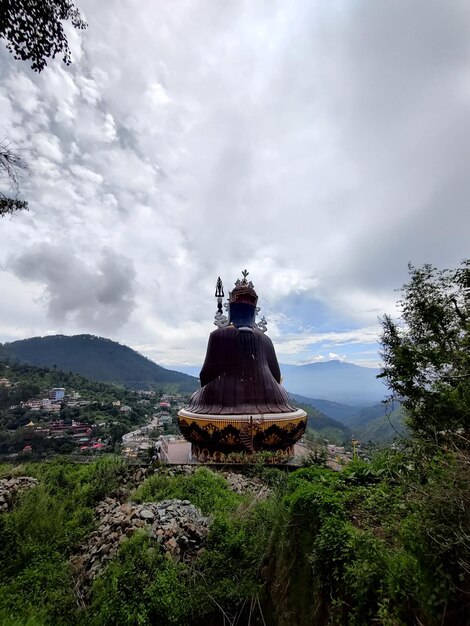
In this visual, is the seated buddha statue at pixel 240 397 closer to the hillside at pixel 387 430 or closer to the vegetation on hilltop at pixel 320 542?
the hillside at pixel 387 430

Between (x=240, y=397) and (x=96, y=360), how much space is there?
127 m

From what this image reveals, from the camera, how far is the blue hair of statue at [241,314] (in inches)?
637

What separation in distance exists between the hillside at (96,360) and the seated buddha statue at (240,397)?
106m

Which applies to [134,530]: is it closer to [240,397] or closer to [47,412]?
[240,397]

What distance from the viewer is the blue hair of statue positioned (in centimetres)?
1617

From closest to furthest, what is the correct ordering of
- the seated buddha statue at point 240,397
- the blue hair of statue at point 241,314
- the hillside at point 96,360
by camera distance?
the seated buddha statue at point 240,397 → the blue hair of statue at point 241,314 → the hillside at point 96,360

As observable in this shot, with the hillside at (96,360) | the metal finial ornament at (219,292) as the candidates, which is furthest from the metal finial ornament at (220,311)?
the hillside at (96,360)

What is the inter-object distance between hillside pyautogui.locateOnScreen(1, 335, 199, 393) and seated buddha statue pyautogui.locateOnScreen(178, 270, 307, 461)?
10605cm

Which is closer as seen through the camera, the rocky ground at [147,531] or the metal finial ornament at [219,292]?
the rocky ground at [147,531]

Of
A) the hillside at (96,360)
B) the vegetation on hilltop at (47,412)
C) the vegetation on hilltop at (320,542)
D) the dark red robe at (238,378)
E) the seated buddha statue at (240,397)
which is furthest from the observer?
the hillside at (96,360)

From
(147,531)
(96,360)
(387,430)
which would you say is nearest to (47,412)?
(147,531)

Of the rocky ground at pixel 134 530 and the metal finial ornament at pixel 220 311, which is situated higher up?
the metal finial ornament at pixel 220 311

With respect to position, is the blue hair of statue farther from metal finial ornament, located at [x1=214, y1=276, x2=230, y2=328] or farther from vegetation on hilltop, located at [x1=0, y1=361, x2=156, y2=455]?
vegetation on hilltop, located at [x1=0, y1=361, x2=156, y2=455]

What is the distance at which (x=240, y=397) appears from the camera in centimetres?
1370
